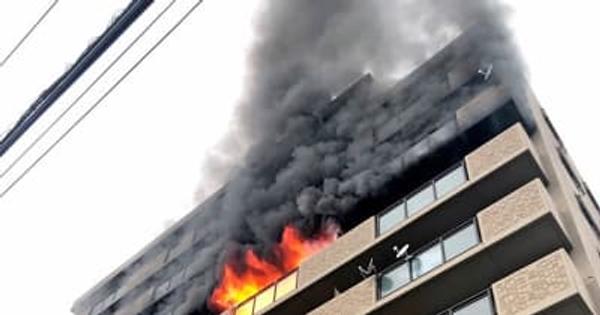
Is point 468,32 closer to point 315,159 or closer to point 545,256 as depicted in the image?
point 315,159

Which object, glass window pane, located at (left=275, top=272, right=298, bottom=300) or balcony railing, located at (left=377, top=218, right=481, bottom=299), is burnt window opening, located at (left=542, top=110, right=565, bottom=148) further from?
glass window pane, located at (left=275, top=272, right=298, bottom=300)

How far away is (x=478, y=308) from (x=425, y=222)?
11.1 ft

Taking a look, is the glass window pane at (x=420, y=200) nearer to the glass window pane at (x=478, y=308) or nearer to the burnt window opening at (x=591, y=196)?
the glass window pane at (x=478, y=308)

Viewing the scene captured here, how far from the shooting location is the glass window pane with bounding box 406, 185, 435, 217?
17094mm

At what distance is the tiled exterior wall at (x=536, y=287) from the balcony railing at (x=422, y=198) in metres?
4.05

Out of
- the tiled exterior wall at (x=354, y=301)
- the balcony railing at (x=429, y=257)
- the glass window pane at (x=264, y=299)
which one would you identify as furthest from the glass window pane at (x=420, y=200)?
the glass window pane at (x=264, y=299)

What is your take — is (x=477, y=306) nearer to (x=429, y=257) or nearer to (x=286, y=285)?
(x=429, y=257)

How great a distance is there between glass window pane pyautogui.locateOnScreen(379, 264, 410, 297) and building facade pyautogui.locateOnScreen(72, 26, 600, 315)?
0.10 feet

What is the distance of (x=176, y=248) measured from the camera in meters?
27.1

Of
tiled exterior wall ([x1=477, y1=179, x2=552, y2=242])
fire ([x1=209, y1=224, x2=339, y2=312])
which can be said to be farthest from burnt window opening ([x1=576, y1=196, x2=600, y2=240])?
fire ([x1=209, y1=224, x2=339, y2=312])

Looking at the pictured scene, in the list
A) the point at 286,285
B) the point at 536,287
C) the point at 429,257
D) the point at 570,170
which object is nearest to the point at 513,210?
the point at 429,257

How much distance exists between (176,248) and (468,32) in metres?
12.9

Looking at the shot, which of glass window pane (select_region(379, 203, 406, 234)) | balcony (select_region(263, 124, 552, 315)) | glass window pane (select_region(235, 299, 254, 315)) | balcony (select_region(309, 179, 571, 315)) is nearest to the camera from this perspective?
balcony (select_region(309, 179, 571, 315))

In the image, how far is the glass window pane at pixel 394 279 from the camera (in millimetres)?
15220
